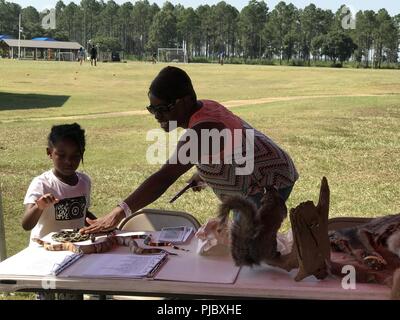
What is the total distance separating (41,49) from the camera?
269ft

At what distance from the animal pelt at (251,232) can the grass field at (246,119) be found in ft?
12.0

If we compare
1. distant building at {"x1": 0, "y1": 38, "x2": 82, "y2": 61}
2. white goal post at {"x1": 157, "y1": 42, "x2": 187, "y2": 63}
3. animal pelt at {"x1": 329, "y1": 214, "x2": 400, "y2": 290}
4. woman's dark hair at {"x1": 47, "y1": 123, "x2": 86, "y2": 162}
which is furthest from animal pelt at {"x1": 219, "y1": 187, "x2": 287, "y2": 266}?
white goal post at {"x1": 157, "y1": 42, "x2": 187, "y2": 63}

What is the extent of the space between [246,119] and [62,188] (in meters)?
13.2

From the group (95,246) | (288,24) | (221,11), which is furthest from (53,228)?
(221,11)

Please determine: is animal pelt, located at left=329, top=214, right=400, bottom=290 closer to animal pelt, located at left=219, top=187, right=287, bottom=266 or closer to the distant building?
animal pelt, located at left=219, top=187, right=287, bottom=266

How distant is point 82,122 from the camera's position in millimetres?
16328

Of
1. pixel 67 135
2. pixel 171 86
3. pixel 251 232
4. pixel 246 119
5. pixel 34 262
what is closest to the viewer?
pixel 251 232

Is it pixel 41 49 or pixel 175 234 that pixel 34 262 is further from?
pixel 41 49

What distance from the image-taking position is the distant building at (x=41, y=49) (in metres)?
77.2

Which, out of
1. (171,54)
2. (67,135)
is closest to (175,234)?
(67,135)

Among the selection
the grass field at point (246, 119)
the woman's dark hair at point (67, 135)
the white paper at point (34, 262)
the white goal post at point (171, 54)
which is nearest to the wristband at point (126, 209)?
the white paper at point (34, 262)
